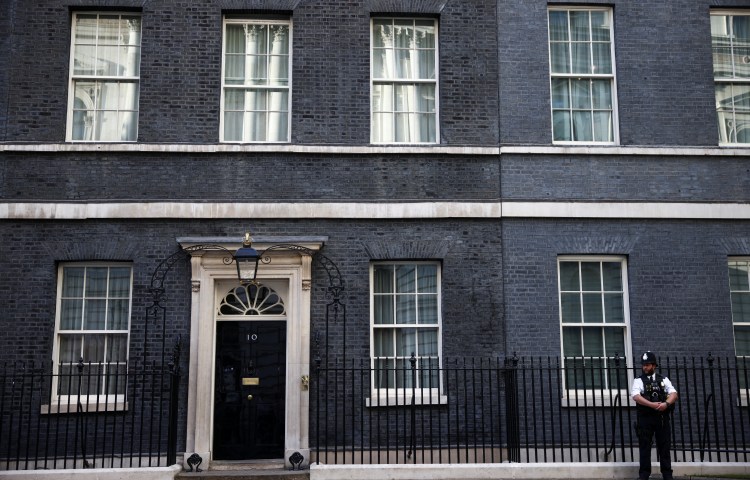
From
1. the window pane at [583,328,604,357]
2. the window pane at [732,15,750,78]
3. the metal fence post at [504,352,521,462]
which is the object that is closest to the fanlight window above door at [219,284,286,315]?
the metal fence post at [504,352,521,462]

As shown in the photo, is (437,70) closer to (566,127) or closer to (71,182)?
(566,127)

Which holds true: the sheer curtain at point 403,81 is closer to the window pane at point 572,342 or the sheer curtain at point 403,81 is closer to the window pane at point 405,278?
the window pane at point 405,278

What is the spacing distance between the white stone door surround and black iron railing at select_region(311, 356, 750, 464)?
0.94 ft

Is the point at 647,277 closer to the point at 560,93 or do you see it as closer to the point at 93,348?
the point at 560,93

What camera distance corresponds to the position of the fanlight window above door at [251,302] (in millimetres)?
11406

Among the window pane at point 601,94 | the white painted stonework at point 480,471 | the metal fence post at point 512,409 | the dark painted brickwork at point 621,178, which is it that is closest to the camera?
the white painted stonework at point 480,471

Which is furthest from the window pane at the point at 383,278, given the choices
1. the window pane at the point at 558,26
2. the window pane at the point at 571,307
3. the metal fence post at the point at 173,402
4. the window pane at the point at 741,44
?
the window pane at the point at 741,44

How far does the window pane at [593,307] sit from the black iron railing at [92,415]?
6.12 m

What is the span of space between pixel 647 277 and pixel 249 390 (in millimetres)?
6187

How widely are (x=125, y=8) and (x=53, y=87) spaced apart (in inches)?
65.4

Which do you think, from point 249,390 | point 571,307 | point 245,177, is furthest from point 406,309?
point 245,177

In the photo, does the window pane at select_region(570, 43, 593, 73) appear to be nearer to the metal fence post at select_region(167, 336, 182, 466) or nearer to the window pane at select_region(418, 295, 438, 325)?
the window pane at select_region(418, 295, 438, 325)

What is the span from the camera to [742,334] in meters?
11.8

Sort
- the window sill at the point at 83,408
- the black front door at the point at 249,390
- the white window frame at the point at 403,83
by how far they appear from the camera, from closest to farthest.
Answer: the window sill at the point at 83,408 < the black front door at the point at 249,390 < the white window frame at the point at 403,83
